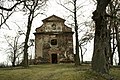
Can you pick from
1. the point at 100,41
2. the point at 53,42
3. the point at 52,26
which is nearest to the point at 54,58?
the point at 53,42

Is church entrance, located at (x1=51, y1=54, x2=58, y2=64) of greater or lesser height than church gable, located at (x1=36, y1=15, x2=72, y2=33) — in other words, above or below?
below

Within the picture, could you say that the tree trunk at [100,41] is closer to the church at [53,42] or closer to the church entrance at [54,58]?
the church at [53,42]

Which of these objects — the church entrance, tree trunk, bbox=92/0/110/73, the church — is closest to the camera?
tree trunk, bbox=92/0/110/73

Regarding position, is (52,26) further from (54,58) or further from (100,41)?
(100,41)

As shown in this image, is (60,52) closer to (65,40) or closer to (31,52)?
(65,40)

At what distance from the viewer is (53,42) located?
145 ft

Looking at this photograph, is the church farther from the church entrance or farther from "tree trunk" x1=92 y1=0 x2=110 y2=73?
"tree trunk" x1=92 y1=0 x2=110 y2=73

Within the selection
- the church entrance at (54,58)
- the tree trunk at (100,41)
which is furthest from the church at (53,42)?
the tree trunk at (100,41)

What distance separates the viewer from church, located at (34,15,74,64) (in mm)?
42719

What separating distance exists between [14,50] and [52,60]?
16.1 meters

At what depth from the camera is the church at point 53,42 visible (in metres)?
42.7

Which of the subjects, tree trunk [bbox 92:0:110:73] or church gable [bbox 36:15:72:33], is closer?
tree trunk [bbox 92:0:110:73]

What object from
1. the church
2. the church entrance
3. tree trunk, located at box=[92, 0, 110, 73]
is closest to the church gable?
the church

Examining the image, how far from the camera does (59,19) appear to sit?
44656 mm
